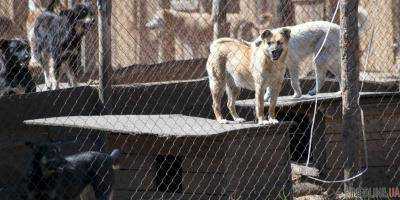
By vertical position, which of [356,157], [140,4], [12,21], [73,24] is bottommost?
[356,157]

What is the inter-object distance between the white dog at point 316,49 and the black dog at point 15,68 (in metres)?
2.97

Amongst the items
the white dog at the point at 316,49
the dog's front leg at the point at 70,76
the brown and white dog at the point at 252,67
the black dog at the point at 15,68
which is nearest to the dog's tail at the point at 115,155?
the brown and white dog at the point at 252,67

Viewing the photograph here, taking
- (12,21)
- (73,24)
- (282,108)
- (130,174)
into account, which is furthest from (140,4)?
(130,174)

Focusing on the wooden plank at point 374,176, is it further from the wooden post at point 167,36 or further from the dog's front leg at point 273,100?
the wooden post at point 167,36

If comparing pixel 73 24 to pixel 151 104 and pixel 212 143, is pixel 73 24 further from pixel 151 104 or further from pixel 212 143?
pixel 212 143

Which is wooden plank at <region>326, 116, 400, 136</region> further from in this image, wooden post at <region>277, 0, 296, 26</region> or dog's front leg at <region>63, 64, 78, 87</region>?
dog's front leg at <region>63, 64, 78, 87</region>

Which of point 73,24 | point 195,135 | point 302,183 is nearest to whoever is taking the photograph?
point 195,135

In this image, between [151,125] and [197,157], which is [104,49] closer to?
[151,125]

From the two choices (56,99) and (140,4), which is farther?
(140,4)

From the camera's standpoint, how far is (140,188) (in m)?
6.76

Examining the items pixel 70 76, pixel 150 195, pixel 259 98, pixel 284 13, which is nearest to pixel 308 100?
pixel 259 98

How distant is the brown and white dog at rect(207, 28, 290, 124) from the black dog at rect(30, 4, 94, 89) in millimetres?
2921

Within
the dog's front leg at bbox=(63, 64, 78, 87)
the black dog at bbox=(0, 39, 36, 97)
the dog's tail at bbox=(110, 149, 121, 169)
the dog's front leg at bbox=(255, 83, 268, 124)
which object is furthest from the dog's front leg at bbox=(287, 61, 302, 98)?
the black dog at bbox=(0, 39, 36, 97)

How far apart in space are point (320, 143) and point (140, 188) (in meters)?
1.78
